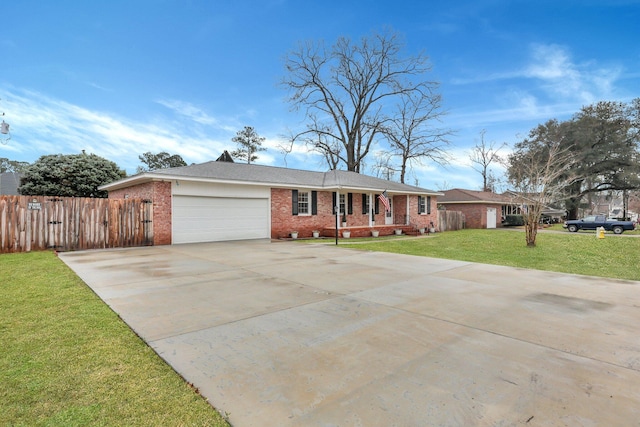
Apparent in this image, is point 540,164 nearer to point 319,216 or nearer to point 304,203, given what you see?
point 319,216

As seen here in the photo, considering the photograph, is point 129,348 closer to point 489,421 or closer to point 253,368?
point 253,368

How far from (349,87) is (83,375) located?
3231cm

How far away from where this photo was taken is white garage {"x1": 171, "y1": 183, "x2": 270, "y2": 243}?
13.2 meters

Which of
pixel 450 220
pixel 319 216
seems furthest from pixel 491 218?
pixel 319 216

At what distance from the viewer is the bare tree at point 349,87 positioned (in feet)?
95.4

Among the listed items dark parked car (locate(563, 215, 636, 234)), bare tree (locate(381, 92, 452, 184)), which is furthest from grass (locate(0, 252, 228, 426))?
bare tree (locate(381, 92, 452, 184))

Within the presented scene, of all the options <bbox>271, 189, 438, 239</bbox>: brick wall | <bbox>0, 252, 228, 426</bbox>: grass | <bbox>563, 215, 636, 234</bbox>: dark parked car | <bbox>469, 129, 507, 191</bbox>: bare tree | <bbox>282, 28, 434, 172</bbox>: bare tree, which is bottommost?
<bbox>0, 252, 228, 426</bbox>: grass

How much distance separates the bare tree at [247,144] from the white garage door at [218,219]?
25.0 meters

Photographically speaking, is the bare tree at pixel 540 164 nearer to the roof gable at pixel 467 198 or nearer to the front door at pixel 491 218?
the roof gable at pixel 467 198

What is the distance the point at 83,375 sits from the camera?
8.38 ft

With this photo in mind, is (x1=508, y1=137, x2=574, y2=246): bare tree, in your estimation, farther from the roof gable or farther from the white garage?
the white garage

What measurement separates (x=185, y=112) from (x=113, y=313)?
21301 millimetres

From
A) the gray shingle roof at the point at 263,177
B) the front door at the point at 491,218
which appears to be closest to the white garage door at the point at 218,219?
the gray shingle roof at the point at 263,177

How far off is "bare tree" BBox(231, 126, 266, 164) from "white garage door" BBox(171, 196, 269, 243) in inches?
985
